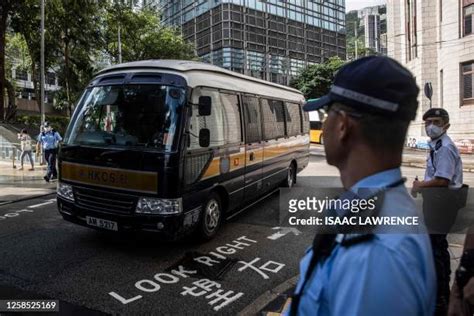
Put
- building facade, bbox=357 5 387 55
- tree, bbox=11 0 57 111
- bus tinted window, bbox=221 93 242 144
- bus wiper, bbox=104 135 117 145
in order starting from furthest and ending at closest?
building facade, bbox=357 5 387 55
tree, bbox=11 0 57 111
bus tinted window, bbox=221 93 242 144
bus wiper, bbox=104 135 117 145

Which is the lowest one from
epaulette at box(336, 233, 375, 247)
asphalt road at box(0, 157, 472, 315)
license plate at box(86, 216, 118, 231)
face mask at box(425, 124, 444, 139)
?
asphalt road at box(0, 157, 472, 315)

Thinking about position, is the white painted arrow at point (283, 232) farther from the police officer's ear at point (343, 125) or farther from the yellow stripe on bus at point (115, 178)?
the police officer's ear at point (343, 125)

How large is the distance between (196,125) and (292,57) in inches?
2905

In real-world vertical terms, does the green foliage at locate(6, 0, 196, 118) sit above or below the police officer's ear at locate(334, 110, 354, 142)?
above

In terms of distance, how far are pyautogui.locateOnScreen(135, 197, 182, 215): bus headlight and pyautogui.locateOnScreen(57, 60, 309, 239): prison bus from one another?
0.01 m

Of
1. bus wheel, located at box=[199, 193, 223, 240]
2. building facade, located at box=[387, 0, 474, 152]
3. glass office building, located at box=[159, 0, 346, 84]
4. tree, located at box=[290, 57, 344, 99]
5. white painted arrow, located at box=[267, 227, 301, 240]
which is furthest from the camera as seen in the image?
glass office building, located at box=[159, 0, 346, 84]

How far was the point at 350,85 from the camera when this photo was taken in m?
1.21

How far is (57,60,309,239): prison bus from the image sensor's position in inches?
210

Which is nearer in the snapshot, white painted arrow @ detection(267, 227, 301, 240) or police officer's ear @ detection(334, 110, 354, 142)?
police officer's ear @ detection(334, 110, 354, 142)

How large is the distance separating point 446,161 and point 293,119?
7.01m

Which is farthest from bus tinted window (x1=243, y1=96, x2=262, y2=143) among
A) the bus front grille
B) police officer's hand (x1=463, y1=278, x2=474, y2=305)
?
police officer's hand (x1=463, y1=278, x2=474, y2=305)

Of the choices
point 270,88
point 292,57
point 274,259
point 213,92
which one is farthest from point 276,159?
point 292,57

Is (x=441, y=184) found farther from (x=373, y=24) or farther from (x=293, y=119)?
(x=373, y=24)

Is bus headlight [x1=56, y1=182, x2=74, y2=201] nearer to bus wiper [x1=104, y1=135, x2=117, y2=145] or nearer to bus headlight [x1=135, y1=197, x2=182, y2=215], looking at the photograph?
bus wiper [x1=104, y1=135, x2=117, y2=145]
